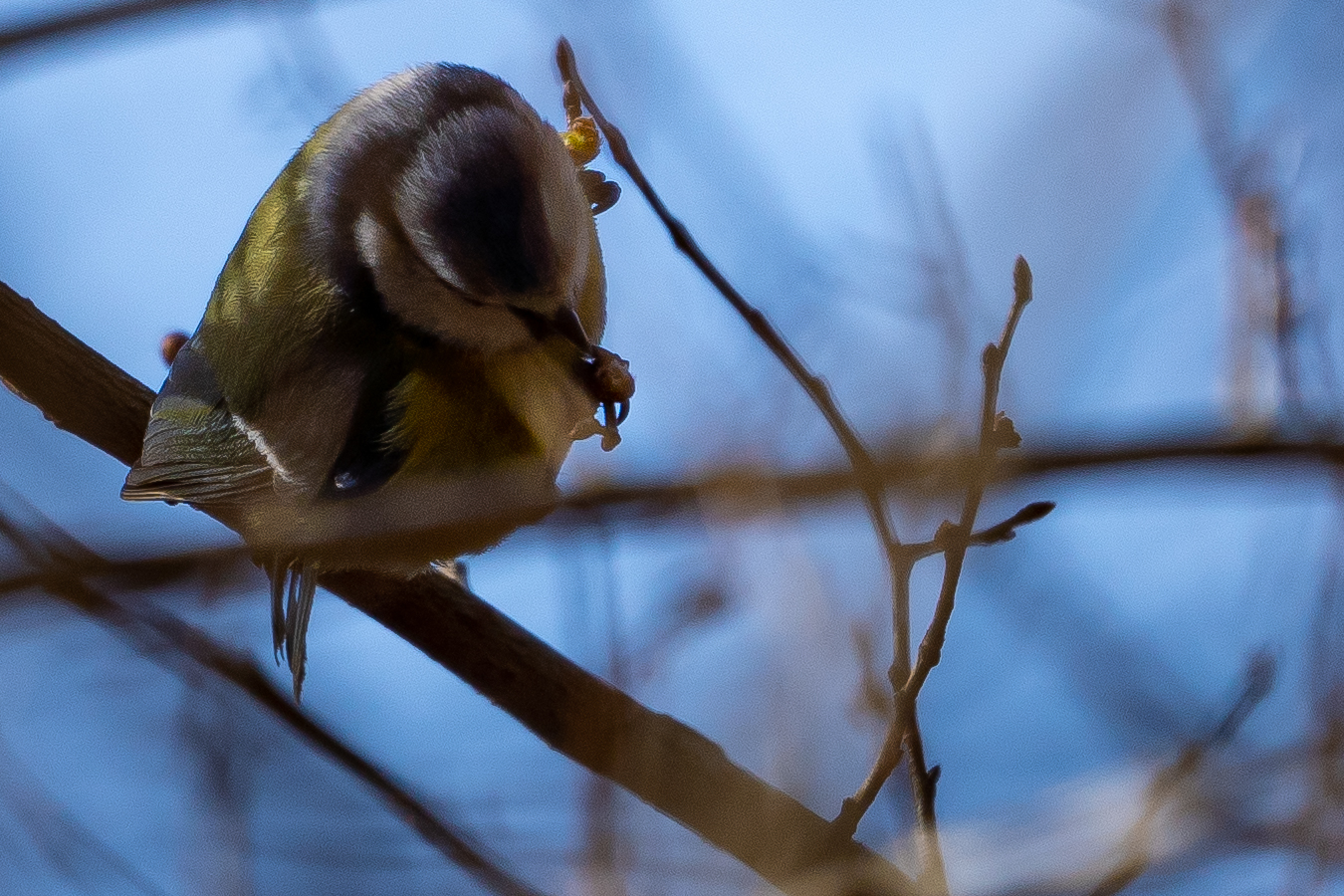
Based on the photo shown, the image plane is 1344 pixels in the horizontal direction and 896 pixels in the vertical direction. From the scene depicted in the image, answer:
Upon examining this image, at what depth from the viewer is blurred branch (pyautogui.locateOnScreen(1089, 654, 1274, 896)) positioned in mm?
1369

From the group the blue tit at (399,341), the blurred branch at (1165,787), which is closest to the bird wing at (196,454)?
the blue tit at (399,341)

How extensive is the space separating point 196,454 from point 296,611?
0.38m

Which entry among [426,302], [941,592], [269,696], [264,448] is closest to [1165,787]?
[941,592]

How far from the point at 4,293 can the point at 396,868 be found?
3.64 ft

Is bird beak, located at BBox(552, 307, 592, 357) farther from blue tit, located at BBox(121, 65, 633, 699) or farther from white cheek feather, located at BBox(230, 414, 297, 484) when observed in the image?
white cheek feather, located at BBox(230, 414, 297, 484)

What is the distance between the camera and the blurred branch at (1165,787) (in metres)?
1.37

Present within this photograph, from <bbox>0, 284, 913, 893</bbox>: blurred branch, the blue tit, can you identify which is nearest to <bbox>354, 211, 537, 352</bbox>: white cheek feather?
the blue tit

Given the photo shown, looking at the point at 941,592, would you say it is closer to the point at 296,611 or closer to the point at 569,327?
the point at 569,327

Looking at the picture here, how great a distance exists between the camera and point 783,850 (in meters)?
1.73

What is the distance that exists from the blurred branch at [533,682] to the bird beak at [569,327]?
0.57 metres

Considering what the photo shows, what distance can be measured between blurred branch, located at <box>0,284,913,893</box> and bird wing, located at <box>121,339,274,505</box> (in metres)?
0.06

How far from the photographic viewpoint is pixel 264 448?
2.43 m

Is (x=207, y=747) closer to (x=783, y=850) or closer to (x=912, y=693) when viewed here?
(x=783, y=850)

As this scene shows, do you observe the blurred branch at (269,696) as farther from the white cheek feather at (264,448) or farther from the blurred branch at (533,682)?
the white cheek feather at (264,448)
